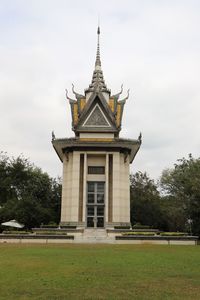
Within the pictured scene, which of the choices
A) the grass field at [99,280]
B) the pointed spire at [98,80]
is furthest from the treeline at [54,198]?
the grass field at [99,280]

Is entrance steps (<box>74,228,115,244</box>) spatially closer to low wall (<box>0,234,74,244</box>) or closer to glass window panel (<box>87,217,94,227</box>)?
low wall (<box>0,234,74,244</box>)

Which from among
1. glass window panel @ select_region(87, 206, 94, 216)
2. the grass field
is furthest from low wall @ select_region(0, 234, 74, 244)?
the grass field

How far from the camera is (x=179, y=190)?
53312mm

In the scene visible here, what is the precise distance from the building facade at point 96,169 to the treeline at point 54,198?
7.31 m

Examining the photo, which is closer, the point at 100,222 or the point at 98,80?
the point at 100,222

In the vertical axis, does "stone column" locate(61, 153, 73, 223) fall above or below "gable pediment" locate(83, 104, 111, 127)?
below

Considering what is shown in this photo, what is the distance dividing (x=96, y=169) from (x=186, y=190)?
383 inches

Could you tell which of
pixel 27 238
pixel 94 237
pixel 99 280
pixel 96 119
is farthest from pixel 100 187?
pixel 99 280

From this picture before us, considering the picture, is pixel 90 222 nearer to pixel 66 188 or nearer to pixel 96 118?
pixel 66 188

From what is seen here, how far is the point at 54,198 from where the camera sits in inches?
2254

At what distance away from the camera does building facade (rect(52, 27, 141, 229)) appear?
43.0m

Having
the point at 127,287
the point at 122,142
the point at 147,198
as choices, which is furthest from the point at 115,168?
the point at 127,287

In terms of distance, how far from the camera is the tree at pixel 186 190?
3975cm

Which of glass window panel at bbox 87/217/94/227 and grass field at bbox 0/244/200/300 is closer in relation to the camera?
grass field at bbox 0/244/200/300
